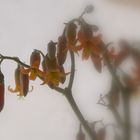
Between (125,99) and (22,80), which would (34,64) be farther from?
(125,99)

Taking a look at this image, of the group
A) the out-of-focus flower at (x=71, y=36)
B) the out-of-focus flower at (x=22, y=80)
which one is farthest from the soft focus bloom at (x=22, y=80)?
the out-of-focus flower at (x=71, y=36)

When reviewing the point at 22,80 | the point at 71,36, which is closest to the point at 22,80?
the point at 22,80

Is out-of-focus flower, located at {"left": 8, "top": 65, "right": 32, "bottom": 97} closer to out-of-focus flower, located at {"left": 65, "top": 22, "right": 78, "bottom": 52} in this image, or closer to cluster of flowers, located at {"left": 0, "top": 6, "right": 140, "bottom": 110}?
cluster of flowers, located at {"left": 0, "top": 6, "right": 140, "bottom": 110}

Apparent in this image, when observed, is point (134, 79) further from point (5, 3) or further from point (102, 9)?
point (5, 3)

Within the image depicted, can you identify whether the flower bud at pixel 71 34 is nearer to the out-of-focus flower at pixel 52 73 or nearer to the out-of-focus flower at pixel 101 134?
the out-of-focus flower at pixel 52 73

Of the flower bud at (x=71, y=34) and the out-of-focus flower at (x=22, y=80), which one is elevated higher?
the flower bud at (x=71, y=34)

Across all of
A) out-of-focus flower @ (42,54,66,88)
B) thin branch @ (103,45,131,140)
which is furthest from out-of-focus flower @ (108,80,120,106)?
out-of-focus flower @ (42,54,66,88)

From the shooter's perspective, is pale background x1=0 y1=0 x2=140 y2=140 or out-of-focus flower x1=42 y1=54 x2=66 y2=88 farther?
pale background x1=0 y1=0 x2=140 y2=140

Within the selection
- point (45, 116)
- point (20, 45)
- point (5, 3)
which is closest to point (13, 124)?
point (45, 116)
